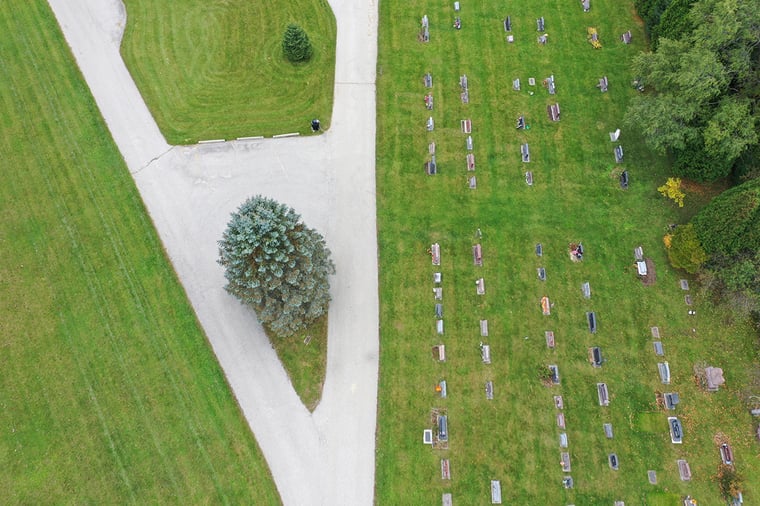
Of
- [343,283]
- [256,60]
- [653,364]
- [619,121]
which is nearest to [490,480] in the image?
[653,364]

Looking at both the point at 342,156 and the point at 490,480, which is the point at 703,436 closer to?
the point at 490,480

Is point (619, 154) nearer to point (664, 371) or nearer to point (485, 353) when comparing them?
point (664, 371)

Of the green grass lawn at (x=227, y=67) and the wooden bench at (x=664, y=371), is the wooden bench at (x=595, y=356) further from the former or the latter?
the green grass lawn at (x=227, y=67)

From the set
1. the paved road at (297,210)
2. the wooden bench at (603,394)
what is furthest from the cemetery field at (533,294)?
the paved road at (297,210)

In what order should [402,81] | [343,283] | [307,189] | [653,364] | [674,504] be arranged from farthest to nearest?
[402,81], [307,189], [343,283], [653,364], [674,504]

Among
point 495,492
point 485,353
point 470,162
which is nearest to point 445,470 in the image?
point 495,492
